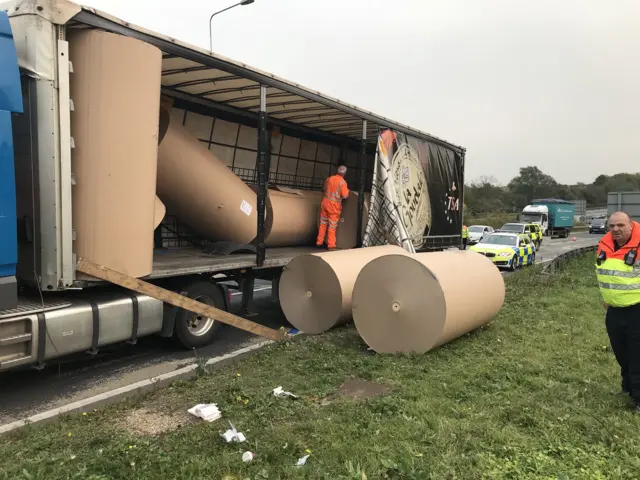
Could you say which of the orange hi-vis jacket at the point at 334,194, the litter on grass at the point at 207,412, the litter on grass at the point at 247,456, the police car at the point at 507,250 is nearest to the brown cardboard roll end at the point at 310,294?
the orange hi-vis jacket at the point at 334,194

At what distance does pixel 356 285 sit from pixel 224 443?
2798 mm

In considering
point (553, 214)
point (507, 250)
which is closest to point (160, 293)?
point (507, 250)

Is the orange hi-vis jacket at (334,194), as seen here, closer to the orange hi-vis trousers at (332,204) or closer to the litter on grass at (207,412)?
the orange hi-vis trousers at (332,204)

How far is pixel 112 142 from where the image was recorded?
181 inches

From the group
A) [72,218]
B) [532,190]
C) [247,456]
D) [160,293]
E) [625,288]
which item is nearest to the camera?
[247,456]

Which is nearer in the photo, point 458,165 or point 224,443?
point 224,443

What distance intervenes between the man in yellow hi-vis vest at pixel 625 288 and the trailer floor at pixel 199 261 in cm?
416

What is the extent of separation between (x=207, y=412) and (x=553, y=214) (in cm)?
4453

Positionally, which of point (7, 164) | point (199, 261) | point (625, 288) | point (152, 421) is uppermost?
point (7, 164)

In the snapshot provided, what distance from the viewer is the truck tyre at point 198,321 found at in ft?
19.5

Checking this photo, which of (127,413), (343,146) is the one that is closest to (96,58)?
(127,413)

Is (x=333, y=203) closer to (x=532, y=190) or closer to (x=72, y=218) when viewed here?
(x=72, y=218)

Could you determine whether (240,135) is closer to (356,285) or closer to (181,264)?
(181,264)

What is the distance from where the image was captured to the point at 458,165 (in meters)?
12.2
